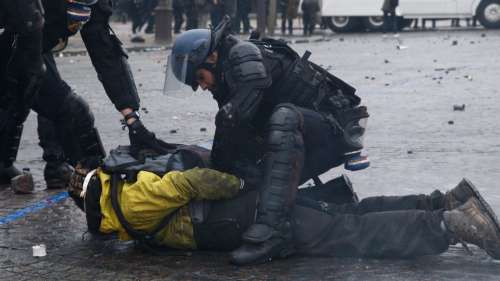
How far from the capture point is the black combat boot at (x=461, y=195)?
16.9ft

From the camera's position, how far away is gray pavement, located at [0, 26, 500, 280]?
5098 millimetres

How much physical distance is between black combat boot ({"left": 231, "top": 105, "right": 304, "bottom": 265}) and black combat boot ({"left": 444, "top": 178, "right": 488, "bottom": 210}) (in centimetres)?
74

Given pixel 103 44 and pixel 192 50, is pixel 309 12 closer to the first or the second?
pixel 103 44

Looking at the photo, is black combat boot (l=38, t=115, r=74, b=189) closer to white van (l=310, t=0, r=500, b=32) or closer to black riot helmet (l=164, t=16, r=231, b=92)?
black riot helmet (l=164, t=16, r=231, b=92)

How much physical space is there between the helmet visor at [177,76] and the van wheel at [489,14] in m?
23.9

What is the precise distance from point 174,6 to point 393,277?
78.2 ft

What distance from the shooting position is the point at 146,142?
5852 millimetres

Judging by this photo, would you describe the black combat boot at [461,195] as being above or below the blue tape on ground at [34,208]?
above

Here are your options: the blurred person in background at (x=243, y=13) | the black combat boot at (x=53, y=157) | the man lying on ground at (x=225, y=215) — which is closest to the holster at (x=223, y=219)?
the man lying on ground at (x=225, y=215)

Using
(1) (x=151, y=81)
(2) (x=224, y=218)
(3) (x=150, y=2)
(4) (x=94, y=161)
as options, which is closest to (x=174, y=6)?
(3) (x=150, y=2)

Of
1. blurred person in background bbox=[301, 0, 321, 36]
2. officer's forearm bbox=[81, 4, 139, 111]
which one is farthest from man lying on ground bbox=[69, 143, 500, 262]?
blurred person in background bbox=[301, 0, 321, 36]

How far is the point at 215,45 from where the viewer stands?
5.44 m

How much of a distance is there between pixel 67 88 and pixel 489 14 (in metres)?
23.0

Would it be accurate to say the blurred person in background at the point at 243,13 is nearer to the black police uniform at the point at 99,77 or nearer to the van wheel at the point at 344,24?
the van wheel at the point at 344,24
